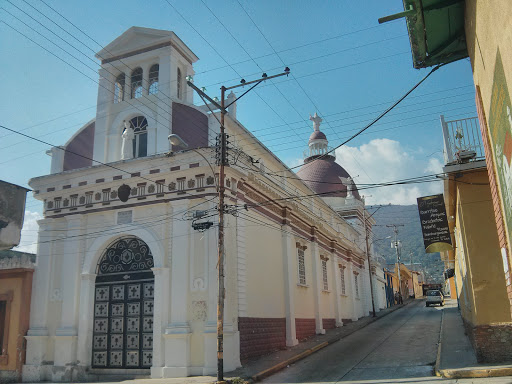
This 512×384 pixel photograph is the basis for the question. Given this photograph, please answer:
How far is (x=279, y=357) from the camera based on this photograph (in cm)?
1675

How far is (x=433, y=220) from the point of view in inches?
646

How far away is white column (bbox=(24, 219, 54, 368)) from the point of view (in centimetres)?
1692

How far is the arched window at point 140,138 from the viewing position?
18.5m

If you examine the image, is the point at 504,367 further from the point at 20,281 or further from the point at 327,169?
the point at 327,169

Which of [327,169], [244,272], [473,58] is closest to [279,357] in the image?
[244,272]

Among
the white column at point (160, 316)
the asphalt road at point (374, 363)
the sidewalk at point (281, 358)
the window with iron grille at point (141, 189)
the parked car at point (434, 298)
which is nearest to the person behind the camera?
the asphalt road at point (374, 363)

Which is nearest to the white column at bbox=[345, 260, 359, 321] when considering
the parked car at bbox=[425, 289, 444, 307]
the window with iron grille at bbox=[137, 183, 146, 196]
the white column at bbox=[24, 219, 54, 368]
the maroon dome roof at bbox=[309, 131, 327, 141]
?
the maroon dome roof at bbox=[309, 131, 327, 141]

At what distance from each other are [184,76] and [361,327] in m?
17.6

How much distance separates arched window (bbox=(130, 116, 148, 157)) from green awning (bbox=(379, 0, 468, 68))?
1288 centimetres

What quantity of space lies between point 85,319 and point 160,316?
324cm

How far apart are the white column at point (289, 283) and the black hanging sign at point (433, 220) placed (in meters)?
6.24

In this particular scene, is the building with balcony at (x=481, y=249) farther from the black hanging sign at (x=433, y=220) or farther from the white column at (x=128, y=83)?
the white column at (x=128, y=83)

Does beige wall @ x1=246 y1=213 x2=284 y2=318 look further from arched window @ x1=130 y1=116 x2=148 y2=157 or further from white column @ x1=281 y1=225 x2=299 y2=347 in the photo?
arched window @ x1=130 y1=116 x2=148 y2=157

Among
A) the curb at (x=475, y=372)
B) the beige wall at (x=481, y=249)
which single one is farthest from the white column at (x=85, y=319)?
the beige wall at (x=481, y=249)
